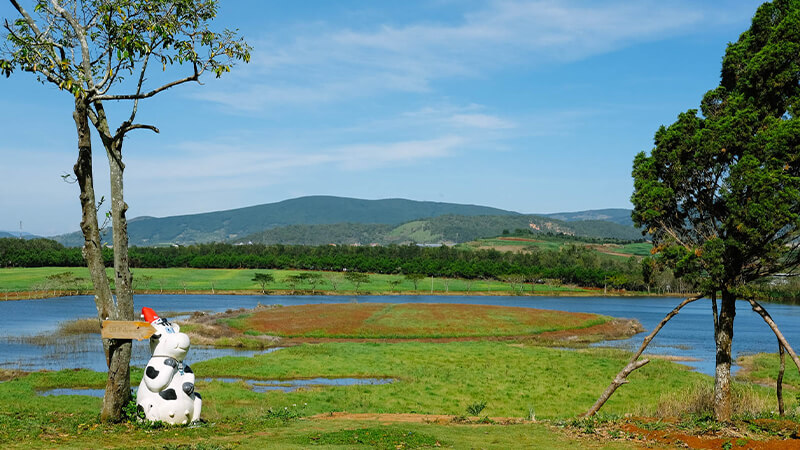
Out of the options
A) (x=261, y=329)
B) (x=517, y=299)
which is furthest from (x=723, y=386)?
(x=517, y=299)

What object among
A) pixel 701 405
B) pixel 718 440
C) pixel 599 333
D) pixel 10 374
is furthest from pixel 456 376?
pixel 599 333

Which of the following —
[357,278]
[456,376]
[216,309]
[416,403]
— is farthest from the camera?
[357,278]

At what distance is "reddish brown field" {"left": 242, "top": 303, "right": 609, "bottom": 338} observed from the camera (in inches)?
2547

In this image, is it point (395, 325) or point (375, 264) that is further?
point (375, 264)

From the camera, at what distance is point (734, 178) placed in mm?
18766

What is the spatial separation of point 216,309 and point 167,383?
78818 millimetres

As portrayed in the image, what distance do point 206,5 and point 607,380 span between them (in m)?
32.2

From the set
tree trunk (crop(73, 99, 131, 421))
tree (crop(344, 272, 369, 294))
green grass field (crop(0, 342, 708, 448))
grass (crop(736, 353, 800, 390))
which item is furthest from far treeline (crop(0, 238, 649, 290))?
tree trunk (crop(73, 99, 131, 421))

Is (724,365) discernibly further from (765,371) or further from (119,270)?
(765,371)

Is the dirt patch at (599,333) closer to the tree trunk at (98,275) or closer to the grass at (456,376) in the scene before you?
the grass at (456,376)

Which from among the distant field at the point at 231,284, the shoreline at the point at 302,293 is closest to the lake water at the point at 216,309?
the shoreline at the point at 302,293

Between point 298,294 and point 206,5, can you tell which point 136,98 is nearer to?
point 206,5

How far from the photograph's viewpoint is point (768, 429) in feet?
53.2

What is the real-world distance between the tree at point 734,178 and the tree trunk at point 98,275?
17.0 metres
